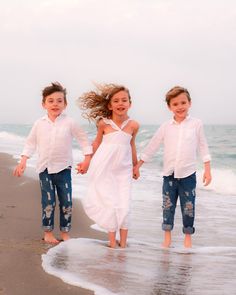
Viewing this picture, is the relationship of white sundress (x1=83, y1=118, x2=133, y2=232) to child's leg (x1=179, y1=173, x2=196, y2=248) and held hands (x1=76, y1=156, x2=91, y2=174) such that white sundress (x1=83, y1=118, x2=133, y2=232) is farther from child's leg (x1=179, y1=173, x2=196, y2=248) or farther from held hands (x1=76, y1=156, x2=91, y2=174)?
child's leg (x1=179, y1=173, x2=196, y2=248)

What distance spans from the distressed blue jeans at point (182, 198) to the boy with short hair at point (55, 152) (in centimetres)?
87

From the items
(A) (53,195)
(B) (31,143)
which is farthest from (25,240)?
(B) (31,143)

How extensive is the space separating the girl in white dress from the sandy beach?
1.64 ft

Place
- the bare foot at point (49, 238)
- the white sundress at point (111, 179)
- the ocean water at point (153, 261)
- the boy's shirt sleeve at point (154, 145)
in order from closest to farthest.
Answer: the ocean water at point (153, 261) → the bare foot at point (49, 238) → the white sundress at point (111, 179) → the boy's shirt sleeve at point (154, 145)

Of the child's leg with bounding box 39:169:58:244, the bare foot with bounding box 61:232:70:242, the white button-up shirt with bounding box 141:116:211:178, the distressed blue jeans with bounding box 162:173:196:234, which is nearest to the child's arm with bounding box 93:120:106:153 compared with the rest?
the child's leg with bounding box 39:169:58:244

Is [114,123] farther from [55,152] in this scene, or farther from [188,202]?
[188,202]

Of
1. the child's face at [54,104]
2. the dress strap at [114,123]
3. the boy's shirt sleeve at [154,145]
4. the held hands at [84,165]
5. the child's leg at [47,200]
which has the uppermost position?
the child's face at [54,104]

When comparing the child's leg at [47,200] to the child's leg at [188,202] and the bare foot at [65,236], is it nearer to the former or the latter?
the bare foot at [65,236]

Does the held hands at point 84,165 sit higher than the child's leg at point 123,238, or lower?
higher

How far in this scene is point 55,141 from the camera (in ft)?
14.8

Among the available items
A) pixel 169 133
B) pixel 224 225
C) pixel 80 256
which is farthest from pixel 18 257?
pixel 224 225

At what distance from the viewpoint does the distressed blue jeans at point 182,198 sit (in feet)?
14.9

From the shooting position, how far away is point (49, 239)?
4.34 meters

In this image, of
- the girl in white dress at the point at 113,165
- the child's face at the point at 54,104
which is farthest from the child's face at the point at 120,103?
the child's face at the point at 54,104
